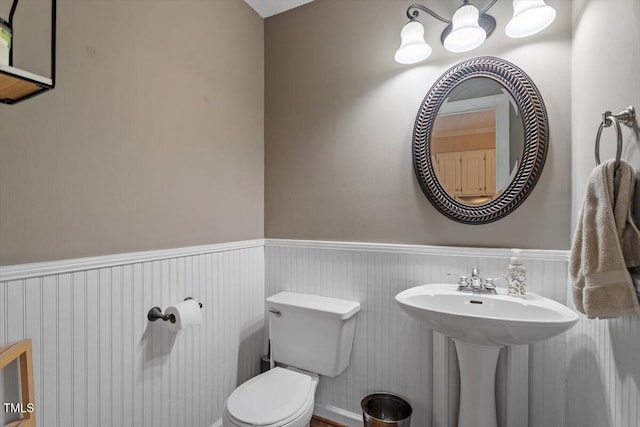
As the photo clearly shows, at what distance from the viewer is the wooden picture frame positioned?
0.92 metres

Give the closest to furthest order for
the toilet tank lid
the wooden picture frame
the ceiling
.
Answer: the wooden picture frame → the toilet tank lid → the ceiling

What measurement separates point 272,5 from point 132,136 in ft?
4.27

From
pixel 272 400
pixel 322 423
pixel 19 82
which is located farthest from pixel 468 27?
pixel 322 423

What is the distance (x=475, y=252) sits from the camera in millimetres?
1533

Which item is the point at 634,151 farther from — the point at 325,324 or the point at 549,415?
the point at 325,324

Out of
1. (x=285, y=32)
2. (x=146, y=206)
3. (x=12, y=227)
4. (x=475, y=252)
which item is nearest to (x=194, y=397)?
(x=146, y=206)

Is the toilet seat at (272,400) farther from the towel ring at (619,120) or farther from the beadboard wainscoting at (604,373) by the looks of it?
the towel ring at (619,120)

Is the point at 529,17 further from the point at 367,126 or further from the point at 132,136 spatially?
the point at 132,136

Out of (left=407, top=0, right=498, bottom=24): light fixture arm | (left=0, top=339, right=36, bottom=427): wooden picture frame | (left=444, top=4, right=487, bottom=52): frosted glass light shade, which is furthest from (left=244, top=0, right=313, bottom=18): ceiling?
(left=0, top=339, right=36, bottom=427): wooden picture frame

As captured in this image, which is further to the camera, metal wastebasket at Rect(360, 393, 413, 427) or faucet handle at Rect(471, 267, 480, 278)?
metal wastebasket at Rect(360, 393, 413, 427)

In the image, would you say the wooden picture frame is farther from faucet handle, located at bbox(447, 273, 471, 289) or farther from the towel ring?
the towel ring

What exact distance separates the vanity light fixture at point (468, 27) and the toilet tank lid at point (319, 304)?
51.9 inches

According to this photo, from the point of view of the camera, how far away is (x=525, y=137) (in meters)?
1.46

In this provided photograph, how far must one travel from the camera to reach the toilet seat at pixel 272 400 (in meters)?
1.27
